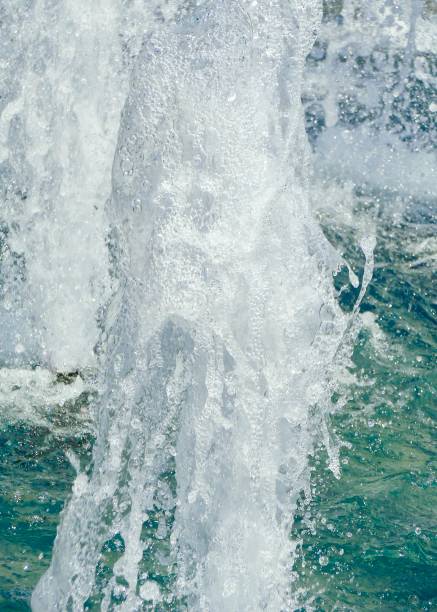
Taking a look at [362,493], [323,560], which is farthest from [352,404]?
[323,560]

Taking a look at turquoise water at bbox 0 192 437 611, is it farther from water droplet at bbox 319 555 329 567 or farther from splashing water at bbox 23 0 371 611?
splashing water at bbox 23 0 371 611

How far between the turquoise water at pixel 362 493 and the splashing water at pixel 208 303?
0.34 feet

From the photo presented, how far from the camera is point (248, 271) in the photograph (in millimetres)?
2979

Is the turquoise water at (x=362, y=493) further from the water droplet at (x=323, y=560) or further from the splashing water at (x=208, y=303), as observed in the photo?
the splashing water at (x=208, y=303)

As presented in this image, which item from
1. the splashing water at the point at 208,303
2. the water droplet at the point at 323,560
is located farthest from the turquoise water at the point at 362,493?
the splashing water at the point at 208,303

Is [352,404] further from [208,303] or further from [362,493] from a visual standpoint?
[208,303]

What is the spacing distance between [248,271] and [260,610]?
0.94m

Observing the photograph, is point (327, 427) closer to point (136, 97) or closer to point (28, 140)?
point (136, 97)

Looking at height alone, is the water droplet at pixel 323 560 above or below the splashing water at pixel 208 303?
below

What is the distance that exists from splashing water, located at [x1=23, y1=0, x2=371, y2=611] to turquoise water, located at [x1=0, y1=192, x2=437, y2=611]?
0.34 ft

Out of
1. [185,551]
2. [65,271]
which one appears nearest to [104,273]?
[65,271]

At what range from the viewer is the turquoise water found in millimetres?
2859

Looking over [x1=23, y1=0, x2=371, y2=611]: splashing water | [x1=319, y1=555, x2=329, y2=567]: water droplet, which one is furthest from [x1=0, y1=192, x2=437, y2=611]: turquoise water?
[x1=23, y1=0, x2=371, y2=611]: splashing water

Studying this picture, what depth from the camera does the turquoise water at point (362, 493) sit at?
2.86 meters
